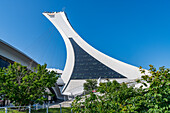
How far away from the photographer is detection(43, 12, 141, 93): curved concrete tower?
112 ft

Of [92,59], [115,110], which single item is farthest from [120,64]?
[115,110]

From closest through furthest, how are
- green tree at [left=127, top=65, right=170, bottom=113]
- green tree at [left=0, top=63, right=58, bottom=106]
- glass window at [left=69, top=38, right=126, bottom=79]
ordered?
green tree at [left=127, top=65, right=170, bottom=113] < green tree at [left=0, top=63, right=58, bottom=106] < glass window at [left=69, top=38, right=126, bottom=79]

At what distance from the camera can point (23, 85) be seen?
329 inches

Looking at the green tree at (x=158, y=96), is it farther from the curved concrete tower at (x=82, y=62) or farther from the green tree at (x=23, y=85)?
the curved concrete tower at (x=82, y=62)

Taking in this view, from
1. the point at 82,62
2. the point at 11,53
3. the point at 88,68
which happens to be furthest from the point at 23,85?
the point at 82,62

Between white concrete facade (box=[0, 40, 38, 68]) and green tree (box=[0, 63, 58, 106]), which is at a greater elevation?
white concrete facade (box=[0, 40, 38, 68])

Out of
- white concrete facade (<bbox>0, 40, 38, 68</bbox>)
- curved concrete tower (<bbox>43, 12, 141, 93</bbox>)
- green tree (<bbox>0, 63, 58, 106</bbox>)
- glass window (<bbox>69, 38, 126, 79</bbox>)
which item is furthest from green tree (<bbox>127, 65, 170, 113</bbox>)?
glass window (<bbox>69, 38, 126, 79</bbox>)

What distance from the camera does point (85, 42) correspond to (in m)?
40.4

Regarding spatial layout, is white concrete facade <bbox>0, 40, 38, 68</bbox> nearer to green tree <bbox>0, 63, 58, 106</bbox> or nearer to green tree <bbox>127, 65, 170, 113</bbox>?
green tree <bbox>0, 63, 58, 106</bbox>

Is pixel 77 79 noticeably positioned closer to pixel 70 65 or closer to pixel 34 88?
pixel 70 65

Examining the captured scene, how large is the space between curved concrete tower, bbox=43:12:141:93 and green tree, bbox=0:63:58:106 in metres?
23.3

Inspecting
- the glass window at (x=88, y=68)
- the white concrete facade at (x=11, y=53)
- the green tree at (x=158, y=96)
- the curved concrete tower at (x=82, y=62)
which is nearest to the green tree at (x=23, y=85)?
the white concrete facade at (x=11, y=53)

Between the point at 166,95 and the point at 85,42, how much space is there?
38.4 metres

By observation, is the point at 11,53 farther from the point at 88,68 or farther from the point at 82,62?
the point at 82,62
